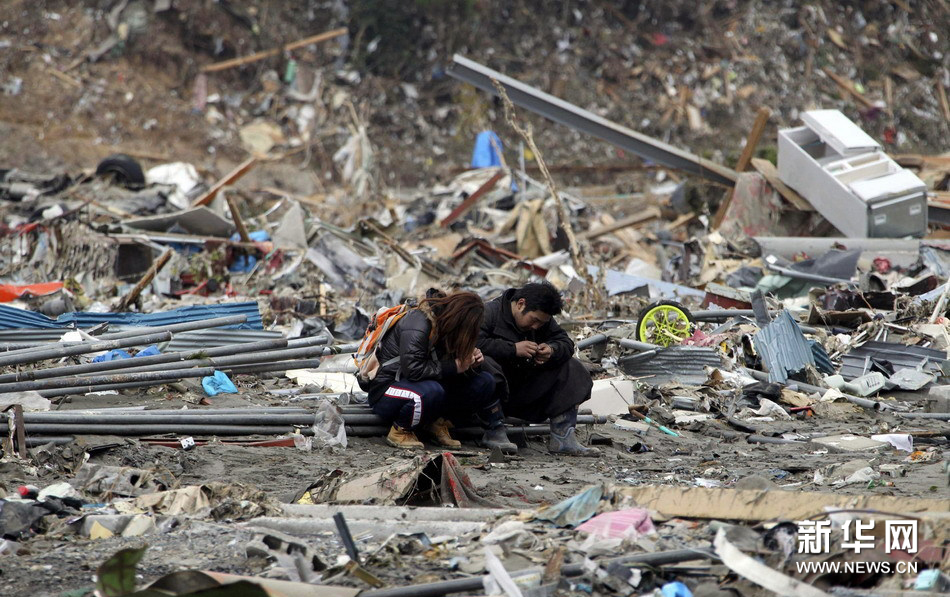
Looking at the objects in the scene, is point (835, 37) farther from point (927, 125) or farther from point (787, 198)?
point (787, 198)

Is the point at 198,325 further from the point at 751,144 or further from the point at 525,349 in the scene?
the point at 751,144

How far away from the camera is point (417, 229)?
1366cm

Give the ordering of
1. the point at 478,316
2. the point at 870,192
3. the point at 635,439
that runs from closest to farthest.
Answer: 1. the point at 478,316
2. the point at 635,439
3. the point at 870,192

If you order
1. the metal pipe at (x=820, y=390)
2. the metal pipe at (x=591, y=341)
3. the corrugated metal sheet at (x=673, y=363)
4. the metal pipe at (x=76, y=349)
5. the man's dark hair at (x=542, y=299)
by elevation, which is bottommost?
the metal pipe at (x=820, y=390)

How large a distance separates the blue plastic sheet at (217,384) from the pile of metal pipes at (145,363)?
0.07 m

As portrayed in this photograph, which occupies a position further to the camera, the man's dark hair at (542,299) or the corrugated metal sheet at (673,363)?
the corrugated metal sheet at (673,363)

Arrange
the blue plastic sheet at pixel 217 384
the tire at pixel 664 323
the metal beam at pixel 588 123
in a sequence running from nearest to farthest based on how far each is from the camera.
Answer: the blue plastic sheet at pixel 217 384
the tire at pixel 664 323
the metal beam at pixel 588 123

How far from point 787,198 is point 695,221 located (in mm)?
1948

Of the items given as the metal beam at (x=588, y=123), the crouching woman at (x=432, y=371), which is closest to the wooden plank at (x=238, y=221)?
the metal beam at (x=588, y=123)

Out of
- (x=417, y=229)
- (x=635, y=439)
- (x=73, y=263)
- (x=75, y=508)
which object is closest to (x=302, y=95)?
(x=417, y=229)

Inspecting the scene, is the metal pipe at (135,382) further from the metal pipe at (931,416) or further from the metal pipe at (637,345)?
the metal pipe at (931,416)

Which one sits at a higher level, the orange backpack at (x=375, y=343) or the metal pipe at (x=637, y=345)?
the orange backpack at (x=375, y=343)

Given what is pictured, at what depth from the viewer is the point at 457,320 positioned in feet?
16.7

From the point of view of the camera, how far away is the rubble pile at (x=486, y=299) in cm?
338
